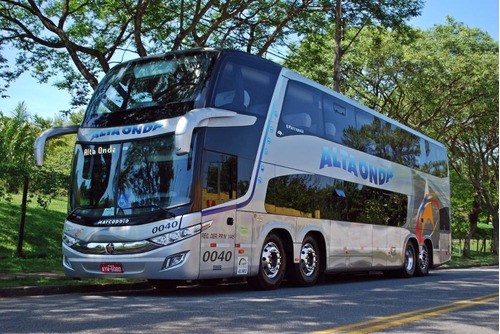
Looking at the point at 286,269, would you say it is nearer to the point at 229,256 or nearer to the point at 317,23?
the point at 229,256

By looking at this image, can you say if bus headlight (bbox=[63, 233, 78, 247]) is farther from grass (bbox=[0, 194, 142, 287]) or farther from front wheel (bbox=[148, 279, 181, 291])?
front wheel (bbox=[148, 279, 181, 291])

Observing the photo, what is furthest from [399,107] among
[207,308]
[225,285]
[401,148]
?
[207,308]

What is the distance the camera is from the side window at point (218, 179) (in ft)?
35.6

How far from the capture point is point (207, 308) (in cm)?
870

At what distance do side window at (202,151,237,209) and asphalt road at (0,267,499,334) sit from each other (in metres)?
1.68

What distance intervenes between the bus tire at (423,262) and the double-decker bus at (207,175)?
5273 mm

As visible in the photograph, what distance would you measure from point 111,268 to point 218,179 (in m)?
2.35

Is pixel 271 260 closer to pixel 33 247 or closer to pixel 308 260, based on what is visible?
pixel 308 260

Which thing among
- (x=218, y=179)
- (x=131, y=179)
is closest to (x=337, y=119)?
(x=218, y=179)

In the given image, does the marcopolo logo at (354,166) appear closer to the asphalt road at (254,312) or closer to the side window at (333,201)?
the side window at (333,201)

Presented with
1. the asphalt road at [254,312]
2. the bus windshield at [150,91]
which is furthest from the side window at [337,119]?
the asphalt road at [254,312]

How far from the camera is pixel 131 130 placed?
36.7 feet

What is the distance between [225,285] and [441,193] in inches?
407

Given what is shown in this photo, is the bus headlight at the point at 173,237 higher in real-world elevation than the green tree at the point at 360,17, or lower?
lower
